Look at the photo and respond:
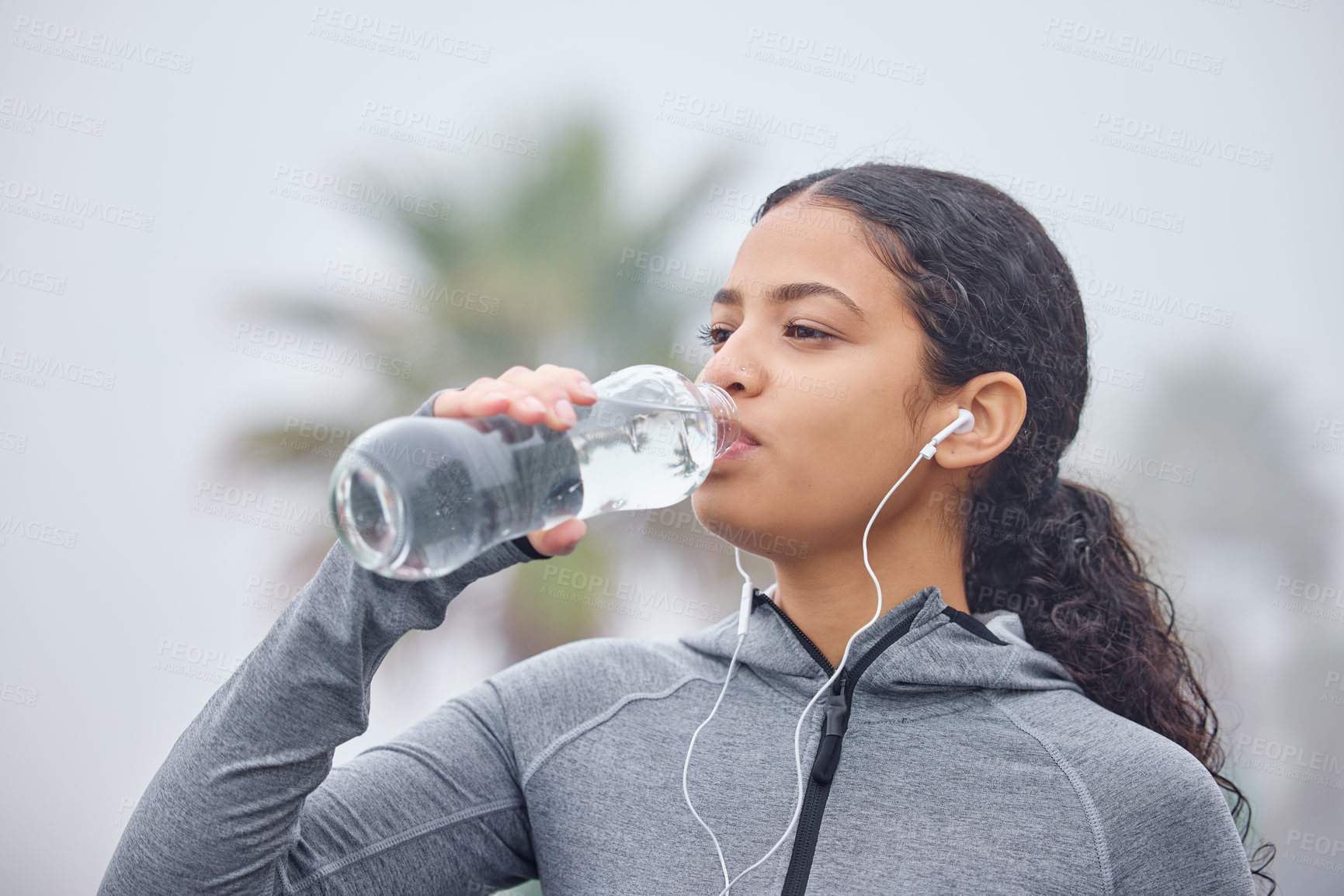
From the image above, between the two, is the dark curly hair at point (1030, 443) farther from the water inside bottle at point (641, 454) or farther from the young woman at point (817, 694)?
the water inside bottle at point (641, 454)

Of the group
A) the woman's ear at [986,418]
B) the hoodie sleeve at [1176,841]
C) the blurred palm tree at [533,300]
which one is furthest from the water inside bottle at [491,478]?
the blurred palm tree at [533,300]

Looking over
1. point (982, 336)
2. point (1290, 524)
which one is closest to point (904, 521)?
point (982, 336)

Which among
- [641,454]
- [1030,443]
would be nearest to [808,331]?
[641,454]

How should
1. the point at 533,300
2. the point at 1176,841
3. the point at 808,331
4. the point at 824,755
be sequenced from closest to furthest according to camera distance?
the point at 1176,841 < the point at 824,755 < the point at 808,331 < the point at 533,300

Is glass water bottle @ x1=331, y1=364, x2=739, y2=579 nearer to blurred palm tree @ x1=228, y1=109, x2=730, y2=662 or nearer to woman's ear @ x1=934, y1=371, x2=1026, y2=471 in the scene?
woman's ear @ x1=934, y1=371, x2=1026, y2=471

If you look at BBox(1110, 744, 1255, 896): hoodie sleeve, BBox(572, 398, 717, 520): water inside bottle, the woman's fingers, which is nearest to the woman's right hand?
the woman's fingers

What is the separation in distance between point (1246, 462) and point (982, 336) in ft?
35.0

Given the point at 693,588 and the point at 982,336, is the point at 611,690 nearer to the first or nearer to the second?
the point at 982,336

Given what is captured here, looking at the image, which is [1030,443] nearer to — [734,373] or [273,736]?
[734,373]

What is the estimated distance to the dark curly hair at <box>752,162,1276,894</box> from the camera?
1.49 m

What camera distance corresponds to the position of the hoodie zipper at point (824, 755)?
125 centimetres

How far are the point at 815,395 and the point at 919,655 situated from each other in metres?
0.43

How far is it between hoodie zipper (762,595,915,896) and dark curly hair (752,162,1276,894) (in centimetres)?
34

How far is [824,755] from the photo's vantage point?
132 centimetres
